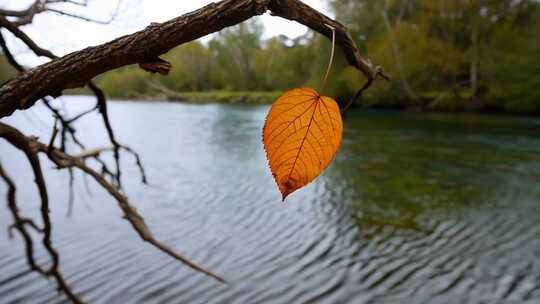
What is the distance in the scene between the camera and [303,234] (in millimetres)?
4094

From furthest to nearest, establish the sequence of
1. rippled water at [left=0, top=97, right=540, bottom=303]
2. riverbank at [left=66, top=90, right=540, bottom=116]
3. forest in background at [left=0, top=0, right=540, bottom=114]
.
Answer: riverbank at [left=66, top=90, right=540, bottom=116]
forest in background at [left=0, top=0, right=540, bottom=114]
rippled water at [left=0, top=97, right=540, bottom=303]

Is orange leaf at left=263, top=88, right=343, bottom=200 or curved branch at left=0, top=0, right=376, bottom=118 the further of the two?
curved branch at left=0, top=0, right=376, bottom=118

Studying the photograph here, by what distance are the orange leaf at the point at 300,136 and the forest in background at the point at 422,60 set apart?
1573 centimetres

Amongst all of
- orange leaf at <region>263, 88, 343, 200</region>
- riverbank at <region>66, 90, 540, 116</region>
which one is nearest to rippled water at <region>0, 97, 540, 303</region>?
orange leaf at <region>263, 88, 343, 200</region>

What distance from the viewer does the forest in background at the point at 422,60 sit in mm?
17594

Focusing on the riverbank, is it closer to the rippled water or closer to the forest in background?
the forest in background

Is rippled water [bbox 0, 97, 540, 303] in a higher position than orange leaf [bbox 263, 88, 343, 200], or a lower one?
lower

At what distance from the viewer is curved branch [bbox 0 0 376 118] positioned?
0.48m

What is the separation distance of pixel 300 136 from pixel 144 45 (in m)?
0.35

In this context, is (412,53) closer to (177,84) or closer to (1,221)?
(177,84)

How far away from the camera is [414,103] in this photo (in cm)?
2283

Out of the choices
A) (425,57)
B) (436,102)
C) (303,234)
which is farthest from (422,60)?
(303,234)

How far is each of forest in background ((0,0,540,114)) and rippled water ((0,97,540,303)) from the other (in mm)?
9638

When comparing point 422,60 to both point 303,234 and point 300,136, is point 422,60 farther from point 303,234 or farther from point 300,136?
point 300,136
